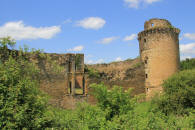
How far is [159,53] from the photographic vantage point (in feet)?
60.5

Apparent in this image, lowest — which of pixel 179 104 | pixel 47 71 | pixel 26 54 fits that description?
pixel 179 104

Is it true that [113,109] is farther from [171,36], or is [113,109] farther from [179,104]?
[171,36]

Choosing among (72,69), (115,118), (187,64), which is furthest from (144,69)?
(187,64)

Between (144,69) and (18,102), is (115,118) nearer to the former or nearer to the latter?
(18,102)

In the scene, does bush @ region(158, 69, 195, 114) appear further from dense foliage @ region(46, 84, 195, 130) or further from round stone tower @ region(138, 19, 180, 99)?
dense foliage @ region(46, 84, 195, 130)

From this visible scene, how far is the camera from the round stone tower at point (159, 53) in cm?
1828

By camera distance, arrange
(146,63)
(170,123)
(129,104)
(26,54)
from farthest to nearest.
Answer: (146,63), (26,54), (129,104), (170,123)

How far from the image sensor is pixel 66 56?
49.1ft

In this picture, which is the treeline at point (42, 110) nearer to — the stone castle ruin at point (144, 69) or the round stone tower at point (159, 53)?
the stone castle ruin at point (144, 69)

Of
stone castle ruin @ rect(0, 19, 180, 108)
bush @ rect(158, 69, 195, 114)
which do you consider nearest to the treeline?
bush @ rect(158, 69, 195, 114)

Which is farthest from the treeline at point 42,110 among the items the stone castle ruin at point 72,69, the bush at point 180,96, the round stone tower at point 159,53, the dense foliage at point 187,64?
the dense foliage at point 187,64

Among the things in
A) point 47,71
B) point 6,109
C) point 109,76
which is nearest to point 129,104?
point 6,109

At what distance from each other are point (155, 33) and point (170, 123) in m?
12.6

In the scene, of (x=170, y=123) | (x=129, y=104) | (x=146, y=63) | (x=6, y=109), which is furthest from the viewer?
(x=146, y=63)
